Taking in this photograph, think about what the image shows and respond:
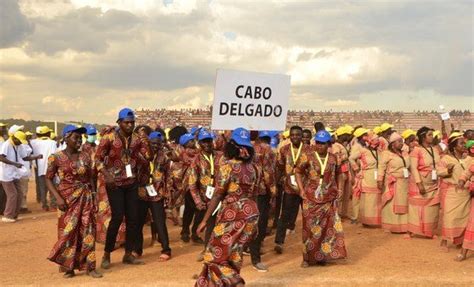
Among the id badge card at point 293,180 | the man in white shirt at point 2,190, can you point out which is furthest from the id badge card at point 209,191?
the man in white shirt at point 2,190

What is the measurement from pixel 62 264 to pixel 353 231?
6.35 m

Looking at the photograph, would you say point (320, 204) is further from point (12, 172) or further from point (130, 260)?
point (12, 172)

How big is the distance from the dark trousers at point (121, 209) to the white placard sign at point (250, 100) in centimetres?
161

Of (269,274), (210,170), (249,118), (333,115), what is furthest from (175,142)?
(333,115)

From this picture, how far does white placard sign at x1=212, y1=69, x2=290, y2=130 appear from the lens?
301 inches

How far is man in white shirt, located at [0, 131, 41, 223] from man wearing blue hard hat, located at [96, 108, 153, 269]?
228 inches

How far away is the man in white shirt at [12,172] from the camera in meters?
12.6

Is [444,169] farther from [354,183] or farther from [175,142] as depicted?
[175,142]

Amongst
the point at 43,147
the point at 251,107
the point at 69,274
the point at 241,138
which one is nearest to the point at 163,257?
the point at 69,274

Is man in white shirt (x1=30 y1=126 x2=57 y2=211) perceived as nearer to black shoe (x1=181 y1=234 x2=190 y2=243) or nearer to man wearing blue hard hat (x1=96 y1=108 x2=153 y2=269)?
black shoe (x1=181 y1=234 x2=190 y2=243)

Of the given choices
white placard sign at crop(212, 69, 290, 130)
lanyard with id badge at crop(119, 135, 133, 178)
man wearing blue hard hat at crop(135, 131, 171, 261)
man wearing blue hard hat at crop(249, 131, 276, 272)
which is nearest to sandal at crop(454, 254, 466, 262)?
man wearing blue hard hat at crop(249, 131, 276, 272)

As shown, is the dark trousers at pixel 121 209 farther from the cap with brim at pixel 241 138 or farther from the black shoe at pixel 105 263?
the cap with brim at pixel 241 138

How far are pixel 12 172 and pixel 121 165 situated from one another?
6.26 meters

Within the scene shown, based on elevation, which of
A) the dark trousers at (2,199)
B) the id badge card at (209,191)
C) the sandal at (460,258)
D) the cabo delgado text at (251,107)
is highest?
the cabo delgado text at (251,107)
